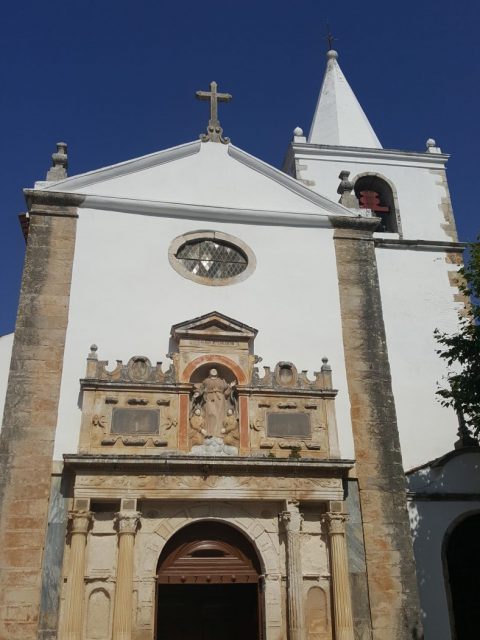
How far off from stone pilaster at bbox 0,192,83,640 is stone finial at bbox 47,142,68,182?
0.65 m

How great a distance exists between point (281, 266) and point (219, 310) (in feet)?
4.94

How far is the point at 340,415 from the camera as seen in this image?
1070cm

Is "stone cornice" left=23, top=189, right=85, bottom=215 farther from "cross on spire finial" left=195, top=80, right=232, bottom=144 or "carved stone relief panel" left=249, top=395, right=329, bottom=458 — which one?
"carved stone relief panel" left=249, top=395, right=329, bottom=458

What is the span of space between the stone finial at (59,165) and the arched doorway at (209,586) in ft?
21.0

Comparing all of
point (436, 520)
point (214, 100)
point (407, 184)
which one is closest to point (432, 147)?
point (407, 184)

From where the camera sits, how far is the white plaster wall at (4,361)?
1002cm

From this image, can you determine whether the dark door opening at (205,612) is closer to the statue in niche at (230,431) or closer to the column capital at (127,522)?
the column capital at (127,522)

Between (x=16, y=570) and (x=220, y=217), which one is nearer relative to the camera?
(x=16, y=570)

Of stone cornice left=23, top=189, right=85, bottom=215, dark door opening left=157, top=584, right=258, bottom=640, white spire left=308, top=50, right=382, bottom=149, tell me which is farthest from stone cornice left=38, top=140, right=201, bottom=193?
dark door opening left=157, top=584, right=258, bottom=640

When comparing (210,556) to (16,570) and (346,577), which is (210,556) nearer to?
(346,577)

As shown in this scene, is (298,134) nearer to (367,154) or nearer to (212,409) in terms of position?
(367,154)

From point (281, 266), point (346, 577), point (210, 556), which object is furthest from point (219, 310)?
point (346, 577)

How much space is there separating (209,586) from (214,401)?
9.62ft

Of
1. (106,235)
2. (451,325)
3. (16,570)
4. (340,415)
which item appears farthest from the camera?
(451,325)
